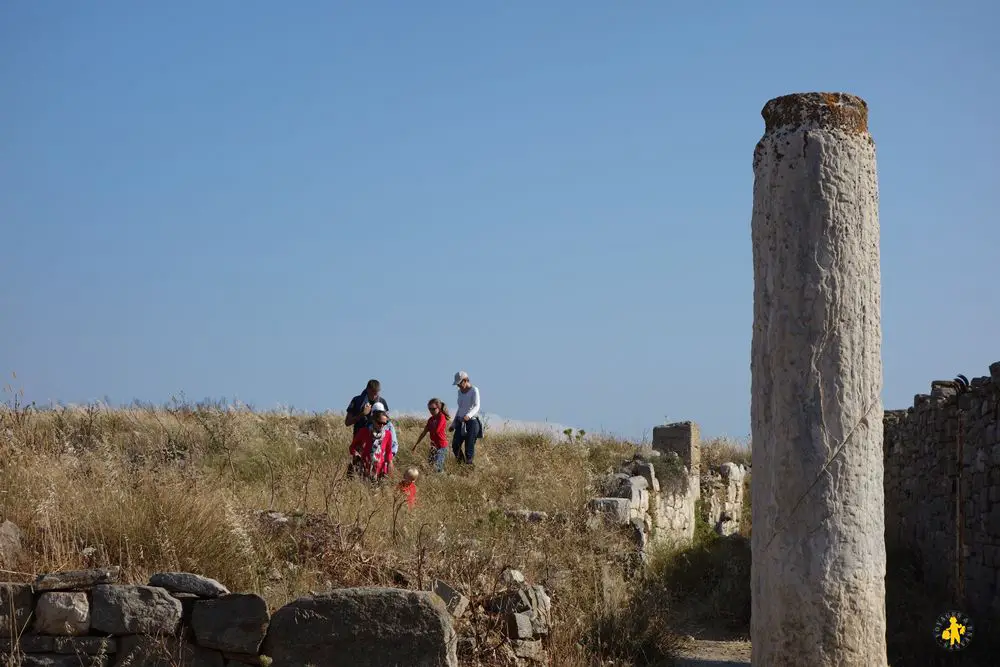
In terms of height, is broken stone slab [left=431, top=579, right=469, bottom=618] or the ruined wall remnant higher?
the ruined wall remnant

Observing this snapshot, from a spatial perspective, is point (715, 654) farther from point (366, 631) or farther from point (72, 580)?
point (72, 580)

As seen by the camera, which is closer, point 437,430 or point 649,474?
point 649,474

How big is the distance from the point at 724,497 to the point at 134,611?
1213 centimetres

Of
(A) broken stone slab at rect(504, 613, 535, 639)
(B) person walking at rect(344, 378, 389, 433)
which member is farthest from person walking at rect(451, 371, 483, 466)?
(A) broken stone slab at rect(504, 613, 535, 639)

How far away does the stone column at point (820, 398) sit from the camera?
5590mm

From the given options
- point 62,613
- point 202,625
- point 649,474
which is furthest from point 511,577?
point 649,474

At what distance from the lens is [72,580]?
A: 5.60m

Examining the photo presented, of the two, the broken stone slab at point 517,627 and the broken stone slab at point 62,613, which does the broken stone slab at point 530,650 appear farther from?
the broken stone slab at point 62,613

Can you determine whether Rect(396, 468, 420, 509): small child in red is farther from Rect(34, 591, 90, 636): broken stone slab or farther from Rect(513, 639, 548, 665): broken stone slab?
Rect(34, 591, 90, 636): broken stone slab

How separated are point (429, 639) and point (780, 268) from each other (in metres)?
2.81

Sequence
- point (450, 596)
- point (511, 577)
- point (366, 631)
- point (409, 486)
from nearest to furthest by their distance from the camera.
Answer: point (366, 631) < point (450, 596) < point (511, 577) < point (409, 486)

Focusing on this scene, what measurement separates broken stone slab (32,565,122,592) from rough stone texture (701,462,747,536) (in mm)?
10955

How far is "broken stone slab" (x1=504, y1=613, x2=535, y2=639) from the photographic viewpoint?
6590 millimetres

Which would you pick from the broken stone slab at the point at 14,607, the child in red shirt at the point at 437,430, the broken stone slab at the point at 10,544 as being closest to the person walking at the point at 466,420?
the child in red shirt at the point at 437,430
